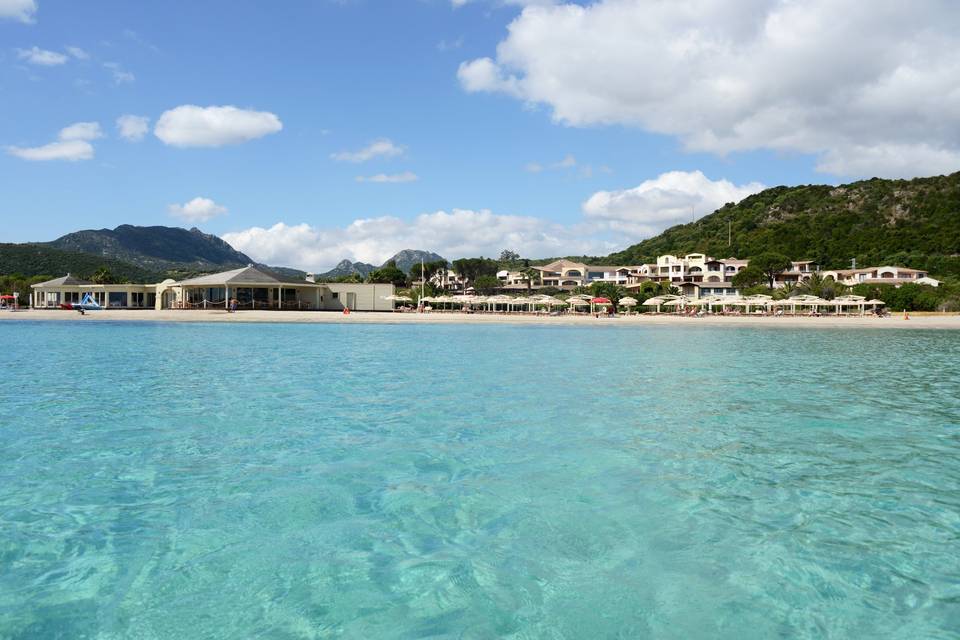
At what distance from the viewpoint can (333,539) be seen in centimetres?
509

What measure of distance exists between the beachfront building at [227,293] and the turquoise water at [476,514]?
4142 centimetres

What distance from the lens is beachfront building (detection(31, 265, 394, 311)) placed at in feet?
173

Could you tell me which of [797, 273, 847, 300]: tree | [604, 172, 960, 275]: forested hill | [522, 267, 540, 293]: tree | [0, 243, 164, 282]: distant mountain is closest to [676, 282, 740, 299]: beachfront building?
[797, 273, 847, 300]: tree

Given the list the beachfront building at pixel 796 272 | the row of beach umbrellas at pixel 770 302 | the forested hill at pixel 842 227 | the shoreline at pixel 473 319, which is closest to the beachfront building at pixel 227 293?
the shoreline at pixel 473 319

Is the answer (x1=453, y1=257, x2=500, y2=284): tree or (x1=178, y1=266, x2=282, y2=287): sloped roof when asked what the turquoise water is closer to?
(x1=178, y1=266, x2=282, y2=287): sloped roof

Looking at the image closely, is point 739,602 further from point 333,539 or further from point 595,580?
point 333,539

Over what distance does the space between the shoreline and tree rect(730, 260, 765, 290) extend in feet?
97.9

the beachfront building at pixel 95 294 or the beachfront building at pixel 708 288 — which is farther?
the beachfront building at pixel 708 288

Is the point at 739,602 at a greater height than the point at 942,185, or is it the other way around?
the point at 942,185

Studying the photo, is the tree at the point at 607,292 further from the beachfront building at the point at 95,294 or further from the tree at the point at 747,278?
the beachfront building at the point at 95,294

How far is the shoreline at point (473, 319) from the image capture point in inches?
1754

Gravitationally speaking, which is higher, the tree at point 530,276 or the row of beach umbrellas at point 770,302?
the tree at point 530,276

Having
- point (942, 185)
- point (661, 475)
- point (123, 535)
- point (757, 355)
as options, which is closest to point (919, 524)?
point (661, 475)

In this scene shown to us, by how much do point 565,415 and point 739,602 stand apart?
248 inches
